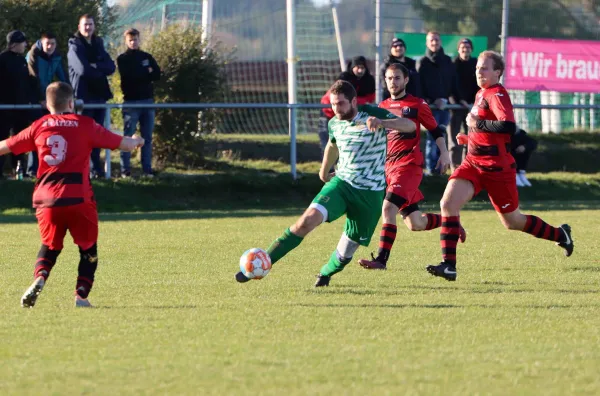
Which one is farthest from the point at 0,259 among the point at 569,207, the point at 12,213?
the point at 569,207

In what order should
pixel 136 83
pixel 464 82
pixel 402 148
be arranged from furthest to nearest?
pixel 464 82 < pixel 136 83 < pixel 402 148

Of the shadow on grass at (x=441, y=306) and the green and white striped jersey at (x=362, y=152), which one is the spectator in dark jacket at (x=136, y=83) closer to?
the green and white striped jersey at (x=362, y=152)

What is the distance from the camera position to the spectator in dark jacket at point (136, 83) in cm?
1611

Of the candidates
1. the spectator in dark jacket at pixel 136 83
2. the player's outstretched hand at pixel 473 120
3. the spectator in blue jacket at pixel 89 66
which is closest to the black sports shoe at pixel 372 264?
the player's outstretched hand at pixel 473 120

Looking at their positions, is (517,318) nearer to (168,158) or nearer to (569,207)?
(569,207)

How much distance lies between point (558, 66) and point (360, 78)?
20.4 ft

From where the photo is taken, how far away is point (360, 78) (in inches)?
648

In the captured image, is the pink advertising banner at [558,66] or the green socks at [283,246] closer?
the green socks at [283,246]

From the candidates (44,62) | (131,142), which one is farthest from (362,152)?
(44,62)

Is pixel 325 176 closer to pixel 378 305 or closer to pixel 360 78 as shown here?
pixel 378 305

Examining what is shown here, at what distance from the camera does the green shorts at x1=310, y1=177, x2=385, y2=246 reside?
8586 millimetres

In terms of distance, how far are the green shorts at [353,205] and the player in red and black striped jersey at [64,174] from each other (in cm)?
159

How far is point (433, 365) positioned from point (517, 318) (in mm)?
1625

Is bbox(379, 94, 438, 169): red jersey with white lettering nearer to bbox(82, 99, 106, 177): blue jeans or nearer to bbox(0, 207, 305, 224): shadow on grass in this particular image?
bbox(0, 207, 305, 224): shadow on grass
